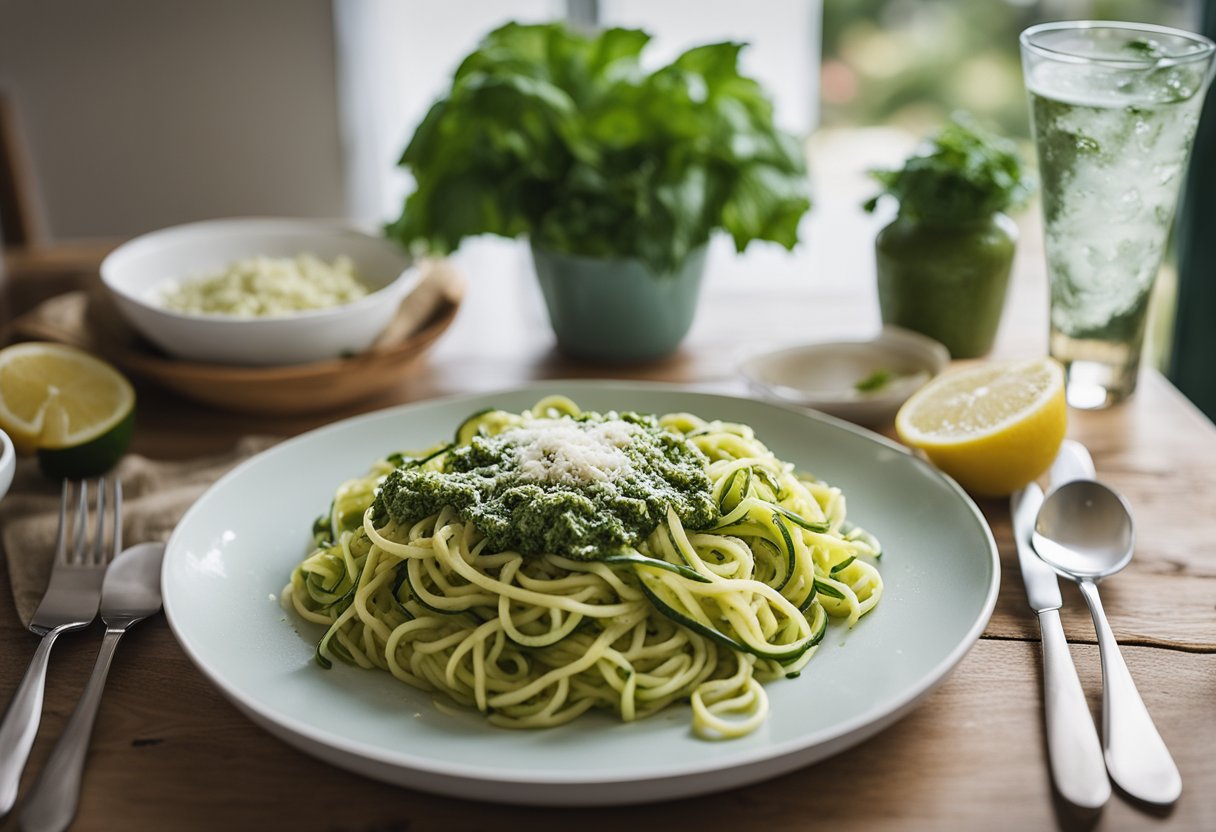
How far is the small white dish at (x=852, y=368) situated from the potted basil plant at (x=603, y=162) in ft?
0.93

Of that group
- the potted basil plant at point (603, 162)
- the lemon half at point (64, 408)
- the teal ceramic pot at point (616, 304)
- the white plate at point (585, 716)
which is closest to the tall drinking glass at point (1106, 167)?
the potted basil plant at point (603, 162)

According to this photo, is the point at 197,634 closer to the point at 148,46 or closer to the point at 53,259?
the point at 53,259

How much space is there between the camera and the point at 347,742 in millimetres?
1321

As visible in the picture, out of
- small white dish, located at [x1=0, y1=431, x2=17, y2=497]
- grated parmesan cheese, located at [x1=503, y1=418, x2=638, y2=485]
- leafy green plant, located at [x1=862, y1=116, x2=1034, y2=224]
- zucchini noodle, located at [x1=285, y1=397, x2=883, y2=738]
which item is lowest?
zucchini noodle, located at [x1=285, y1=397, x2=883, y2=738]

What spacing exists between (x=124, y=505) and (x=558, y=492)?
1022 mm

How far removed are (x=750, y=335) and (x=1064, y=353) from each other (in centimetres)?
84

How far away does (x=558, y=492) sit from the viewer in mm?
1689

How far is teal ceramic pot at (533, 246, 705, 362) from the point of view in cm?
272

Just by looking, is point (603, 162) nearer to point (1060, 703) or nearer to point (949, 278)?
point (949, 278)

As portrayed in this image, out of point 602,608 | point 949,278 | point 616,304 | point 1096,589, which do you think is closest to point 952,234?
point 949,278

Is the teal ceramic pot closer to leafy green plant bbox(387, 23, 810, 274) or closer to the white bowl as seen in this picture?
leafy green plant bbox(387, 23, 810, 274)

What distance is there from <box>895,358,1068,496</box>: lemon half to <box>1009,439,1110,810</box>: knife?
85 millimetres

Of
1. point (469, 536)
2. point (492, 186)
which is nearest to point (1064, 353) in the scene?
point (492, 186)

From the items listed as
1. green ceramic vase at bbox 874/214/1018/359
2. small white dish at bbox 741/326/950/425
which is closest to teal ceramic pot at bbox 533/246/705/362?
small white dish at bbox 741/326/950/425
